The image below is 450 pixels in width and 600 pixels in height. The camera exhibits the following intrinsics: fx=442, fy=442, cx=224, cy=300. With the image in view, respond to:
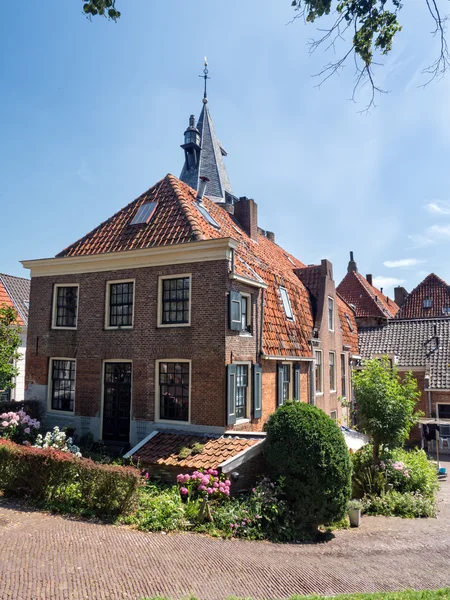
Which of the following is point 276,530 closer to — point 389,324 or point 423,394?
point 423,394

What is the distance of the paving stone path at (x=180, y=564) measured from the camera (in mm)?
6969

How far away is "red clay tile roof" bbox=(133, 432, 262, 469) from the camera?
12.2 meters

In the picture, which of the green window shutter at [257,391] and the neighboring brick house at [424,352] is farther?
the neighboring brick house at [424,352]

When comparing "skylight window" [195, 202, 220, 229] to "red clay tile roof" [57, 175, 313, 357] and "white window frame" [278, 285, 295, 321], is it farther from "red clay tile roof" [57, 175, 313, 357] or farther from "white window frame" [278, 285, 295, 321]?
"white window frame" [278, 285, 295, 321]

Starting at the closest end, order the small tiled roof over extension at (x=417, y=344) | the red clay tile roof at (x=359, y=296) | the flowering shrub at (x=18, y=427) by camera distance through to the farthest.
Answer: the flowering shrub at (x=18, y=427)
the small tiled roof over extension at (x=417, y=344)
the red clay tile roof at (x=359, y=296)

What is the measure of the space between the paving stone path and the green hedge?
63 centimetres

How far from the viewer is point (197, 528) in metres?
10.1

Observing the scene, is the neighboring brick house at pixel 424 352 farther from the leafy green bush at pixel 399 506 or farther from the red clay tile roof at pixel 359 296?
the leafy green bush at pixel 399 506

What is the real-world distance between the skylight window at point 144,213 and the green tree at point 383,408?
33.0 feet

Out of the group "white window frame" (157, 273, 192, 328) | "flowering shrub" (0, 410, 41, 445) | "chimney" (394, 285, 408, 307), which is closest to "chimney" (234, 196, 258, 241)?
"white window frame" (157, 273, 192, 328)

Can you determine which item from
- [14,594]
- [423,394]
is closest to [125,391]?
[14,594]

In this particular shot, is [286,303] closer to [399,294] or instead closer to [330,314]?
[330,314]

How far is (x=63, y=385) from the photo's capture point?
17.3 meters

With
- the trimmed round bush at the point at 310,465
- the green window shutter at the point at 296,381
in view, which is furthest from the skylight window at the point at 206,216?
the trimmed round bush at the point at 310,465
